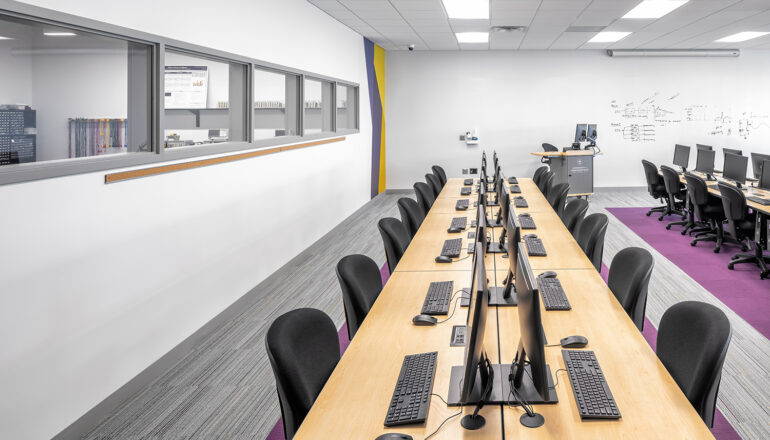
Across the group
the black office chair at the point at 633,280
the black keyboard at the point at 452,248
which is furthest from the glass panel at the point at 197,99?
the black office chair at the point at 633,280

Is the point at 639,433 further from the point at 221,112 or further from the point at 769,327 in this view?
the point at 221,112

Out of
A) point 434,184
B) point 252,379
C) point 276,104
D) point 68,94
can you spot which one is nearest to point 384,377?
point 252,379

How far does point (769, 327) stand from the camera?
4.20m

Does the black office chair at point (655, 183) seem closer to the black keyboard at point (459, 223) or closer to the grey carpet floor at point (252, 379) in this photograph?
the grey carpet floor at point (252, 379)

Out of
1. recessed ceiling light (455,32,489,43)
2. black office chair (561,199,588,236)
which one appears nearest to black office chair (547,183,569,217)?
black office chair (561,199,588,236)

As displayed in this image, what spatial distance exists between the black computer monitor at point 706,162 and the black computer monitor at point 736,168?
1.39 ft

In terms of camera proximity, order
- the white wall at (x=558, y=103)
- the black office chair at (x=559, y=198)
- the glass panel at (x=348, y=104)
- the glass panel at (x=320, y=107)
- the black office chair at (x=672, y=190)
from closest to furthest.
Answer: the black office chair at (x=559, y=198) → the glass panel at (x=320, y=107) → the black office chair at (x=672, y=190) → the glass panel at (x=348, y=104) → the white wall at (x=558, y=103)

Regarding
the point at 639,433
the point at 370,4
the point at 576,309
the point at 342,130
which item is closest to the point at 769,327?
the point at 576,309

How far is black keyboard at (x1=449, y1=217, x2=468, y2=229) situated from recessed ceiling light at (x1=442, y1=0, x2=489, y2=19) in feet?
9.63

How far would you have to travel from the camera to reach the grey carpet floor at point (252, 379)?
2.85 meters

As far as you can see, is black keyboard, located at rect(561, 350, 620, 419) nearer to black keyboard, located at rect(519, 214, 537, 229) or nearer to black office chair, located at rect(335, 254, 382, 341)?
black office chair, located at rect(335, 254, 382, 341)

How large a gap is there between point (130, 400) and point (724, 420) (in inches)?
131

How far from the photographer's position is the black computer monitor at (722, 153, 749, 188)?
703 centimetres

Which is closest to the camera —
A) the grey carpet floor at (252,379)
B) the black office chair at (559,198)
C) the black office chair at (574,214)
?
the grey carpet floor at (252,379)
